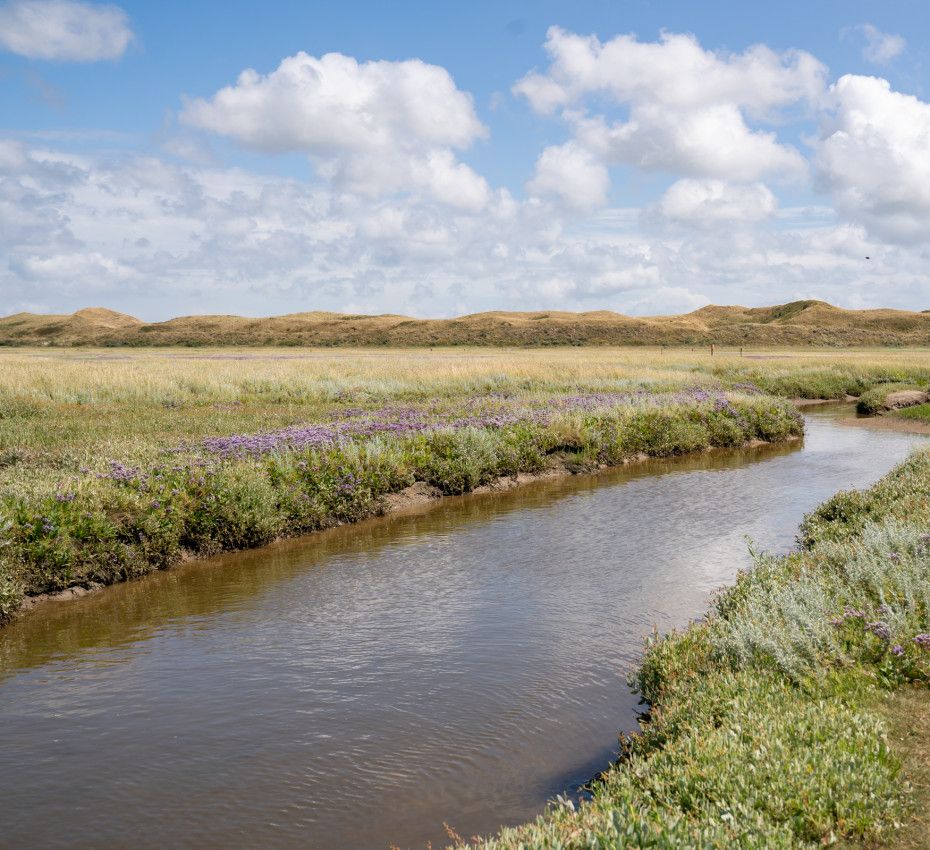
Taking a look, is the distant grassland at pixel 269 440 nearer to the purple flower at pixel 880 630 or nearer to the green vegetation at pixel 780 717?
the green vegetation at pixel 780 717

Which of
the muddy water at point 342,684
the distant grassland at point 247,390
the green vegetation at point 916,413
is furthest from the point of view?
the green vegetation at point 916,413

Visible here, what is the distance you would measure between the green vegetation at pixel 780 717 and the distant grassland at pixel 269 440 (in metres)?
7.80

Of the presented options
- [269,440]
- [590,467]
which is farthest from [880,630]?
[590,467]

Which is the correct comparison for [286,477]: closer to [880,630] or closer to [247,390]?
[880,630]

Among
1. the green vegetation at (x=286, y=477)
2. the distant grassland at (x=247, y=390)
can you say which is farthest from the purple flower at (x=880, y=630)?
the distant grassland at (x=247, y=390)

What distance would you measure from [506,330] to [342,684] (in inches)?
4908

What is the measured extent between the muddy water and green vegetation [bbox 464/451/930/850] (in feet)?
3.26

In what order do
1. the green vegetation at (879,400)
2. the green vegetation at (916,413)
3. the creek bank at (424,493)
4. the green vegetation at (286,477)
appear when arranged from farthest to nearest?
the green vegetation at (879,400)
the green vegetation at (916,413)
the green vegetation at (286,477)
the creek bank at (424,493)

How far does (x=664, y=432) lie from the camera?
78.9 feet

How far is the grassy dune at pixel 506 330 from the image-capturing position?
11594cm

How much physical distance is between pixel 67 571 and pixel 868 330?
128391mm

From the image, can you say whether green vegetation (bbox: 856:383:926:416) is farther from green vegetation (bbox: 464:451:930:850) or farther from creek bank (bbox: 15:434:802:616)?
green vegetation (bbox: 464:451:930:850)

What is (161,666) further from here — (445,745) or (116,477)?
(116,477)

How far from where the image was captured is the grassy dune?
11594 centimetres
